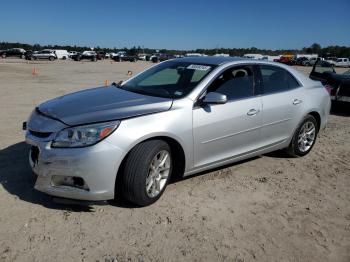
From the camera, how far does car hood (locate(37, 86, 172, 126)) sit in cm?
376

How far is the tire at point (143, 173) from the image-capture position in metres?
3.74

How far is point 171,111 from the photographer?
4062 millimetres

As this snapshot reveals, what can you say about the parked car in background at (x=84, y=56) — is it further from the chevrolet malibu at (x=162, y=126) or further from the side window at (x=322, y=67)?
the chevrolet malibu at (x=162, y=126)

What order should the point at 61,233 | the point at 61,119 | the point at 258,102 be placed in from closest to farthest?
the point at 61,233
the point at 61,119
the point at 258,102

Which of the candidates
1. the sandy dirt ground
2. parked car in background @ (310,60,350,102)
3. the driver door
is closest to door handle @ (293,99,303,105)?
the driver door

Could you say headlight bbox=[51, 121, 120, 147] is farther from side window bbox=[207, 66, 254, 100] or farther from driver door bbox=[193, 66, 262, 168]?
side window bbox=[207, 66, 254, 100]

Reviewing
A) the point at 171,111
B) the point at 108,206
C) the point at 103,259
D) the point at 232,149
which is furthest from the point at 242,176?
the point at 103,259

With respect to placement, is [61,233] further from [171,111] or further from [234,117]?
[234,117]

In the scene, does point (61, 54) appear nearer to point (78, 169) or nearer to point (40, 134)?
point (40, 134)

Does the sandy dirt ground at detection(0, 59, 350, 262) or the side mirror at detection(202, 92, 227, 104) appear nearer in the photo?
the sandy dirt ground at detection(0, 59, 350, 262)

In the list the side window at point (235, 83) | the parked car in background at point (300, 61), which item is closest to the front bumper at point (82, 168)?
the side window at point (235, 83)

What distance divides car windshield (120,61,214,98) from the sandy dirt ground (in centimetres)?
119

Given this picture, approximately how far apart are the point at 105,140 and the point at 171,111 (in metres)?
0.85

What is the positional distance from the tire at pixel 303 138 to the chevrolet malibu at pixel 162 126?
0.9 inches
